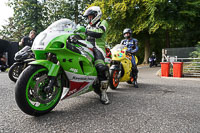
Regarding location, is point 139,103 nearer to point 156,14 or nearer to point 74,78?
point 74,78

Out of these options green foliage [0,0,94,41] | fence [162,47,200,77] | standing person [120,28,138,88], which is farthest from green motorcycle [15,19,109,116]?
green foliage [0,0,94,41]

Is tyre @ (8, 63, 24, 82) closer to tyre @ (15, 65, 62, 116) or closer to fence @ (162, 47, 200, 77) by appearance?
A: tyre @ (15, 65, 62, 116)

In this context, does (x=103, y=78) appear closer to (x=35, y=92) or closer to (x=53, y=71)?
(x=53, y=71)

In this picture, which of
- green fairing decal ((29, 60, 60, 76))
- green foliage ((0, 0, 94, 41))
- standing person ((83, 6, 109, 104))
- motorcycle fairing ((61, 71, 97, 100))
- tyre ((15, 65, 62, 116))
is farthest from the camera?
green foliage ((0, 0, 94, 41))

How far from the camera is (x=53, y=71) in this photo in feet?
7.63

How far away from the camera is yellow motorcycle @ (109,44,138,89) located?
4577 mm

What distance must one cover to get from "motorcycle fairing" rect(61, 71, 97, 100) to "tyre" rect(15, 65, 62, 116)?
173 mm

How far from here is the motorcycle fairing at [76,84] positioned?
2.64 meters

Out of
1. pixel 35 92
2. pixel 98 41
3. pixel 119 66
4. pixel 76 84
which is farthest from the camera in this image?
pixel 119 66

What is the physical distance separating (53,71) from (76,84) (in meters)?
0.54

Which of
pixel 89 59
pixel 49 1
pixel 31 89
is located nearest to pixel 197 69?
pixel 89 59

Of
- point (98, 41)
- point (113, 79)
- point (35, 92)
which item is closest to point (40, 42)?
point (35, 92)

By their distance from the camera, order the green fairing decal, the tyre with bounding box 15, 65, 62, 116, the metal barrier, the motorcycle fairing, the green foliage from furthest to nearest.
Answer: the green foliage, the metal barrier, the motorcycle fairing, the green fairing decal, the tyre with bounding box 15, 65, 62, 116

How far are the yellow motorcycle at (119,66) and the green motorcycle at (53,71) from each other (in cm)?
168
